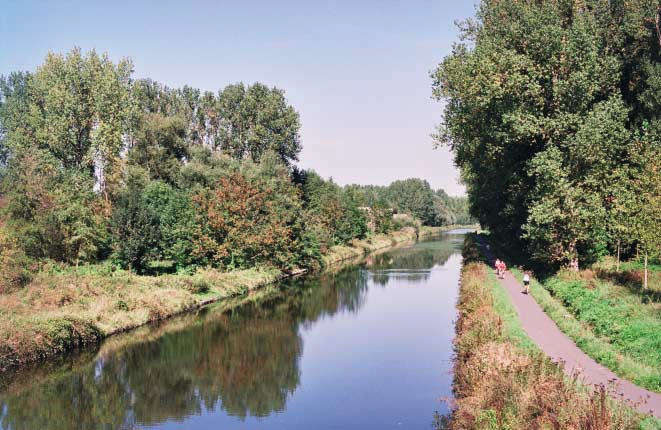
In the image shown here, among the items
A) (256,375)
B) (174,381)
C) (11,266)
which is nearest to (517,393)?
(256,375)

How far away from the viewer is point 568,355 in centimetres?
1883

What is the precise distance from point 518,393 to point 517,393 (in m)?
0.02

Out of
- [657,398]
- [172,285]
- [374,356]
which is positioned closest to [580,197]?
[374,356]

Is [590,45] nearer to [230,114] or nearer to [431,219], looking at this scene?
[230,114]

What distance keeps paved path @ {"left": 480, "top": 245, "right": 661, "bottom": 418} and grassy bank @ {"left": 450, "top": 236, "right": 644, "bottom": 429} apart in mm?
655

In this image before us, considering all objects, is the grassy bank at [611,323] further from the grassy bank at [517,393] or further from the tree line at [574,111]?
the tree line at [574,111]

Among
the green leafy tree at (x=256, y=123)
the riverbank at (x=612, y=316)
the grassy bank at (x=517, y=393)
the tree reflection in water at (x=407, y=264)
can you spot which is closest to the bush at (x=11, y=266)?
the grassy bank at (x=517, y=393)

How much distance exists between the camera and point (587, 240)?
35938 mm

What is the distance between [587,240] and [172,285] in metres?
27.8

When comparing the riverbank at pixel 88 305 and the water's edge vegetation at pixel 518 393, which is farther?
the riverbank at pixel 88 305

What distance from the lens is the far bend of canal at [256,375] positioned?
1917 centimetres

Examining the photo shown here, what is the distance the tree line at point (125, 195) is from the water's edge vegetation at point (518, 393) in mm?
26544

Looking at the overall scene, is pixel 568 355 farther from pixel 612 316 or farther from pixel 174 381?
pixel 174 381

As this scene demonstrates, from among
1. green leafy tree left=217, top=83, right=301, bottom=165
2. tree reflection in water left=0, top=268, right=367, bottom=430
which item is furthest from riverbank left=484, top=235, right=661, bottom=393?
green leafy tree left=217, top=83, right=301, bottom=165
